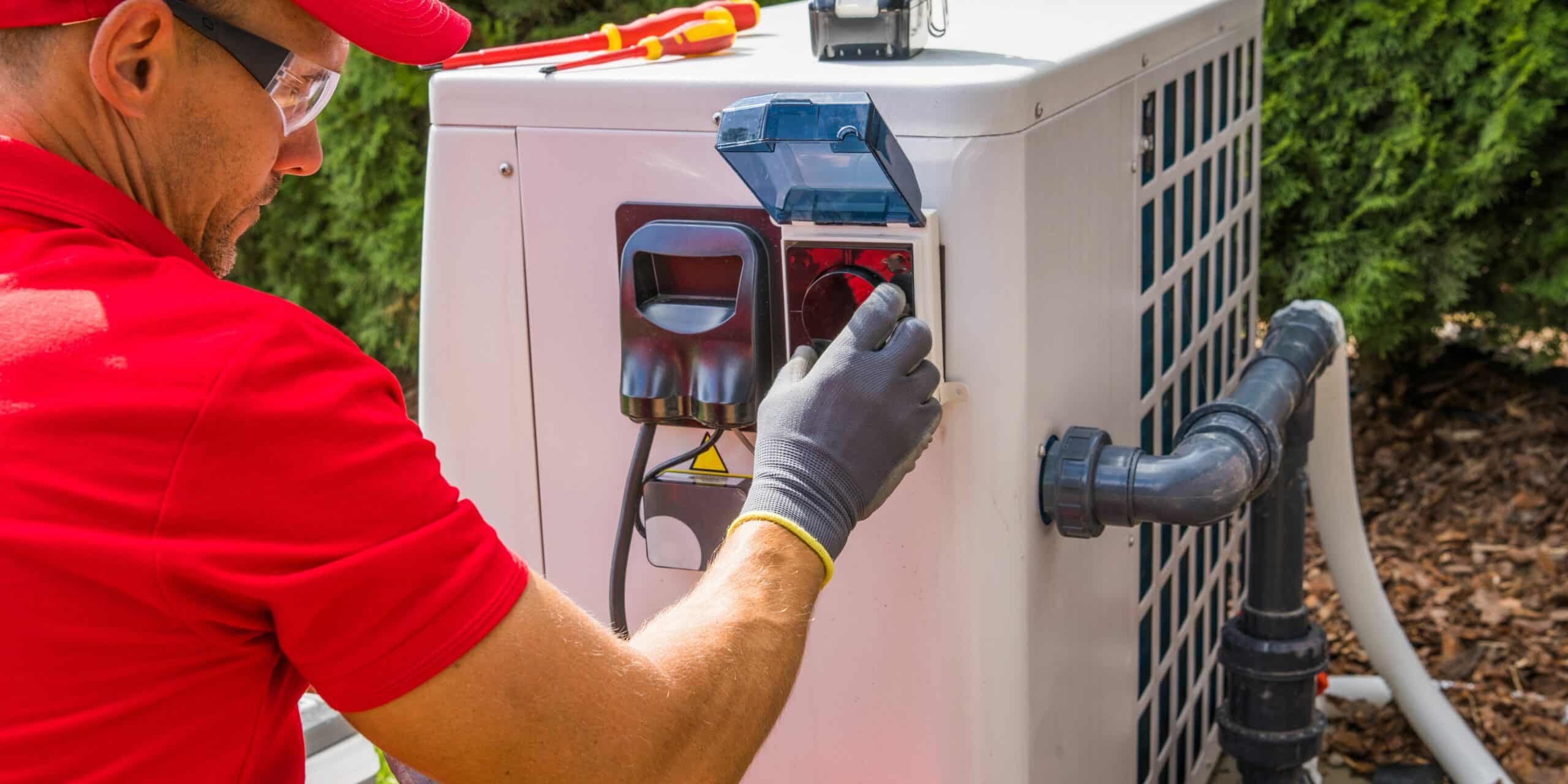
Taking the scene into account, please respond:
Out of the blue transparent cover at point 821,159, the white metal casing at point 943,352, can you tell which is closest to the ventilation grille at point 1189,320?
the white metal casing at point 943,352

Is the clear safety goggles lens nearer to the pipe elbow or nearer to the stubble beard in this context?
the stubble beard

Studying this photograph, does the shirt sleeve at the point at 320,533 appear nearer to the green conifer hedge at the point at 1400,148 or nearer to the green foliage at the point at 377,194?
the green foliage at the point at 377,194

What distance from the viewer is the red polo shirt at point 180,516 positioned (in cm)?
89

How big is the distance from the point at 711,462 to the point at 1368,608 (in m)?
1.62

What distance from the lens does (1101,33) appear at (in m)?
1.62

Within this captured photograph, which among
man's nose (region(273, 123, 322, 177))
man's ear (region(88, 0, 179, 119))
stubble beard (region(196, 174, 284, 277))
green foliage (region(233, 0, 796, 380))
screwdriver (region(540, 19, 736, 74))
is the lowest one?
green foliage (region(233, 0, 796, 380))

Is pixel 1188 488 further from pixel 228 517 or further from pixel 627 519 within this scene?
pixel 228 517

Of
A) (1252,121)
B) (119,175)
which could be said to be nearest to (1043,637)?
(119,175)

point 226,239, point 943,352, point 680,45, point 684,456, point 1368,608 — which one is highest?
point 680,45

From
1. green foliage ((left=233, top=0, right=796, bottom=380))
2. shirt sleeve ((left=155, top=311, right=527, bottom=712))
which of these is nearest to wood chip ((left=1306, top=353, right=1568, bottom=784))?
green foliage ((left=233, top=0, right=796, bottom=380))

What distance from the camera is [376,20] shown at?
3.66 feet

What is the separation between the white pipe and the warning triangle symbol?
1246 mm

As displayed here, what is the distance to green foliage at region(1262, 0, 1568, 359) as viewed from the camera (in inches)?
128

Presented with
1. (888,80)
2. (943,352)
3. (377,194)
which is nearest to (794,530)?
(943,352)
